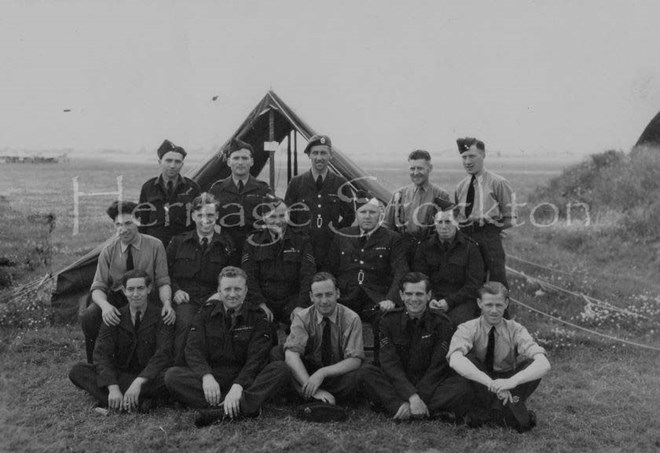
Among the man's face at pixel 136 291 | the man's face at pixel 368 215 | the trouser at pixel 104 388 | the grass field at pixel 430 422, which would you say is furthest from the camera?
the man's face at pixel 368 215

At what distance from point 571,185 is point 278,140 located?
9.69 meters

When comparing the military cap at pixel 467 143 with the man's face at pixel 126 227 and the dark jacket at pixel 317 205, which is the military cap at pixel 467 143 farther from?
the man's face at pixel 126 227

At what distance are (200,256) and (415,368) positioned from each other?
2.13 m

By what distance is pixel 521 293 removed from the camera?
26.3 ft

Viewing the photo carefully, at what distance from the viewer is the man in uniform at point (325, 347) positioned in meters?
4.54

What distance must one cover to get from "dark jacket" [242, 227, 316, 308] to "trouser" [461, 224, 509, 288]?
1.61 m

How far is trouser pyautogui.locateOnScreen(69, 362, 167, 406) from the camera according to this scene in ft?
14.9

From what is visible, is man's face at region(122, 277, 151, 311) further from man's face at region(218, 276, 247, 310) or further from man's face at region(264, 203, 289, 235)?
man's face at region(264, 203, 289, 235)

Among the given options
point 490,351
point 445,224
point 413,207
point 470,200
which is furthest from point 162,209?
point 490,351

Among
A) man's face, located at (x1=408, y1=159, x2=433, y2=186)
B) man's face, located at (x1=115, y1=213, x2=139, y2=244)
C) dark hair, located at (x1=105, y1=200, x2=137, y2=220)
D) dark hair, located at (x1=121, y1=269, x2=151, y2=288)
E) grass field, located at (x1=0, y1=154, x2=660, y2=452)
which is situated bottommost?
grass field, located at (x1=0, y1=154, x2=660, y2=452)

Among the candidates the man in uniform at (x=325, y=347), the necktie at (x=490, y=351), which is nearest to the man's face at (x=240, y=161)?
the man in uniform at (x=325, y=347)

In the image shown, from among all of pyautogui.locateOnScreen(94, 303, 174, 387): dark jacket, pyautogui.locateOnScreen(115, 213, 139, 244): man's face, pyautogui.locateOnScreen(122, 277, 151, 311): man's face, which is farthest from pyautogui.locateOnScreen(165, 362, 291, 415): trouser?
pyautogui.locateOnScreen(115, 213, 139, 244): man's face

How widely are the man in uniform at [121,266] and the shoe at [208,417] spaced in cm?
105

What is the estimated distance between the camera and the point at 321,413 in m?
4.33
